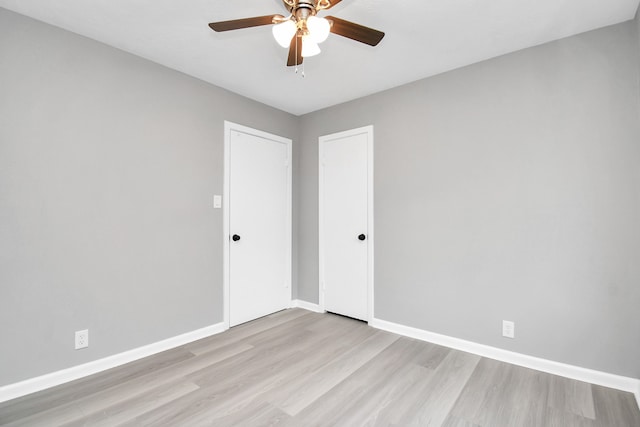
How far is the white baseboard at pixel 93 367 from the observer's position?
1.95m

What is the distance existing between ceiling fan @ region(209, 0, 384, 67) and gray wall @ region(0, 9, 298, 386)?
1.34 metres

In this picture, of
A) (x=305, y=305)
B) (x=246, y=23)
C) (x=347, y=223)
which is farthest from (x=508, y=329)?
(x=246, y=23)

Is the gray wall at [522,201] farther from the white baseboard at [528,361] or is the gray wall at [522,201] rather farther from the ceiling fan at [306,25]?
the ceiling fan at [306,25]

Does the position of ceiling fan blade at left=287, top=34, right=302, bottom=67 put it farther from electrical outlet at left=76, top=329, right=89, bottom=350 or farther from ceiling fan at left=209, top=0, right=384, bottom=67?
electrical outlet at left=76, top=329, right=89, bottom=350

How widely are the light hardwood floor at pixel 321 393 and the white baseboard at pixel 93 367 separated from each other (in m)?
0.05

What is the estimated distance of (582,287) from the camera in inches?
86.0

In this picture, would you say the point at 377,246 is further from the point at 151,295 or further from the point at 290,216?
the point at 151,295

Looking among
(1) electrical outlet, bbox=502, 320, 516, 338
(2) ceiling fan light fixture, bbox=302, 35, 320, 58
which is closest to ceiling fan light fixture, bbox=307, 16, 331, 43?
(2) ceiling fan light fixture, bbox=302, 35, 320, 58

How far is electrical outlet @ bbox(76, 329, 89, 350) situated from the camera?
2.20m

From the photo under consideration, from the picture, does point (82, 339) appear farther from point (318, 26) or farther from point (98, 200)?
point (318, 26)

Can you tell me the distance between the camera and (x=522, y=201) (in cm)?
242

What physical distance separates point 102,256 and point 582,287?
11.7 ft

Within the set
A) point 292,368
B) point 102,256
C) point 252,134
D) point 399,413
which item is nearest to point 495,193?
point 399,413

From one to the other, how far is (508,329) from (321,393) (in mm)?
1604
